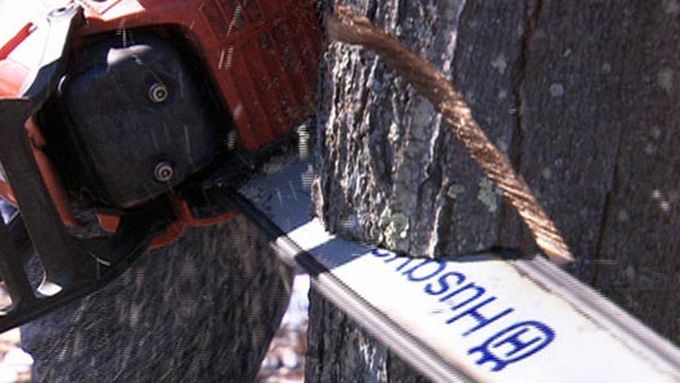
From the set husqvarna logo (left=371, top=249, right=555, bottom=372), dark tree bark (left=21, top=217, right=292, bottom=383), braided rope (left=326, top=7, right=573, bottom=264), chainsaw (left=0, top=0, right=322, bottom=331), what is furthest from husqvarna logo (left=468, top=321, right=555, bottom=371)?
dark tree bark (left=21, top=217, right=292, bottom=383)

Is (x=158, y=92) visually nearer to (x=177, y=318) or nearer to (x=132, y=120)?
(x=132, y=120)

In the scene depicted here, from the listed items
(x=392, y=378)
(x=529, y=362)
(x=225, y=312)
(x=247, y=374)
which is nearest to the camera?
(x=529, y=362)

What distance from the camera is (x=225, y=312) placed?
2.00m

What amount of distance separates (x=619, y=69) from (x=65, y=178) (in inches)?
29.9

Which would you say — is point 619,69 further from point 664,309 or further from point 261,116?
point 261,116

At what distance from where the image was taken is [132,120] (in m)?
1.48

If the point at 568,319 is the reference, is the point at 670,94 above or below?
above

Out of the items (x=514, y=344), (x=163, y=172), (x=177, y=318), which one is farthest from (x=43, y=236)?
(x=514, y=344)

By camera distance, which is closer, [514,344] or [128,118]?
[514,344]

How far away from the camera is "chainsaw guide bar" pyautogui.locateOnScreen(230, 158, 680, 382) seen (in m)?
1.02

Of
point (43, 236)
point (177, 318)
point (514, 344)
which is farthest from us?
point (177, 318)

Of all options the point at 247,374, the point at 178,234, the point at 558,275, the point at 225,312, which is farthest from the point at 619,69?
the point at 247,374

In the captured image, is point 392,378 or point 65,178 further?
point 65,178

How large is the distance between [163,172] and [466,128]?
20.7 inches
